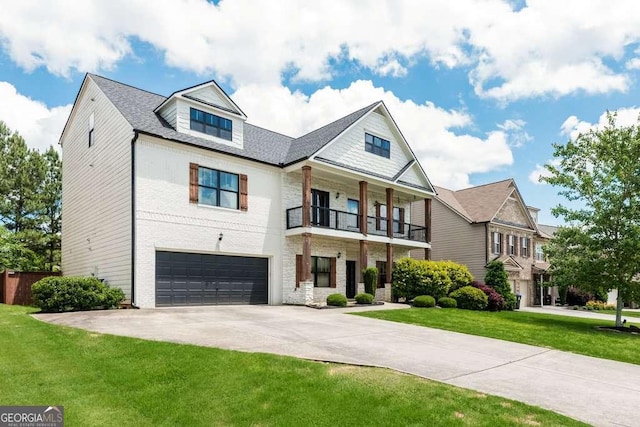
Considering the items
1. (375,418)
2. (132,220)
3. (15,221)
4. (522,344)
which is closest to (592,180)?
(522,344)

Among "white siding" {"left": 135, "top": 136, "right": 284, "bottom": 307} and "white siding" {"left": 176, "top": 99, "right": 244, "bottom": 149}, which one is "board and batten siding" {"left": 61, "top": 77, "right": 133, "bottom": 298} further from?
"white siding" {"left": 176, "top": 99, "right": 244, "bottom": 149}

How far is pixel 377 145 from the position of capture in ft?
81.9

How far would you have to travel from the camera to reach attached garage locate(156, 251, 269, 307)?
17.2 m

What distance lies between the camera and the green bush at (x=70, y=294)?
560 inches

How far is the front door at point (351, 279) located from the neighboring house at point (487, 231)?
412 inches

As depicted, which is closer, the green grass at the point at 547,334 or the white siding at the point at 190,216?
the green grass at the point at 547,334

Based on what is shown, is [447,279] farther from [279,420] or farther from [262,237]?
[279,420]

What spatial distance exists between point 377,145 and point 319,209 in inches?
204

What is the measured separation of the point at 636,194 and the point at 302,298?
1417 centimetres

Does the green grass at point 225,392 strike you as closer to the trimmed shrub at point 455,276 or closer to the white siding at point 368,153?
the white siding at point 368,153

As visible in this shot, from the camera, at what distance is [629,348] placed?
1276 cm

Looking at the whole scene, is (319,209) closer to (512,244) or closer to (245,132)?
(245,132)

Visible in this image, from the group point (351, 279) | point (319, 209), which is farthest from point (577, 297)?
point (319, 209)

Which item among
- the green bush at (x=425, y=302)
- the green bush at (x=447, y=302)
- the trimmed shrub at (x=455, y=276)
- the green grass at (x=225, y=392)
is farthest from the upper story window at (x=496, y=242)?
the green grass at (x=225, y=392)
